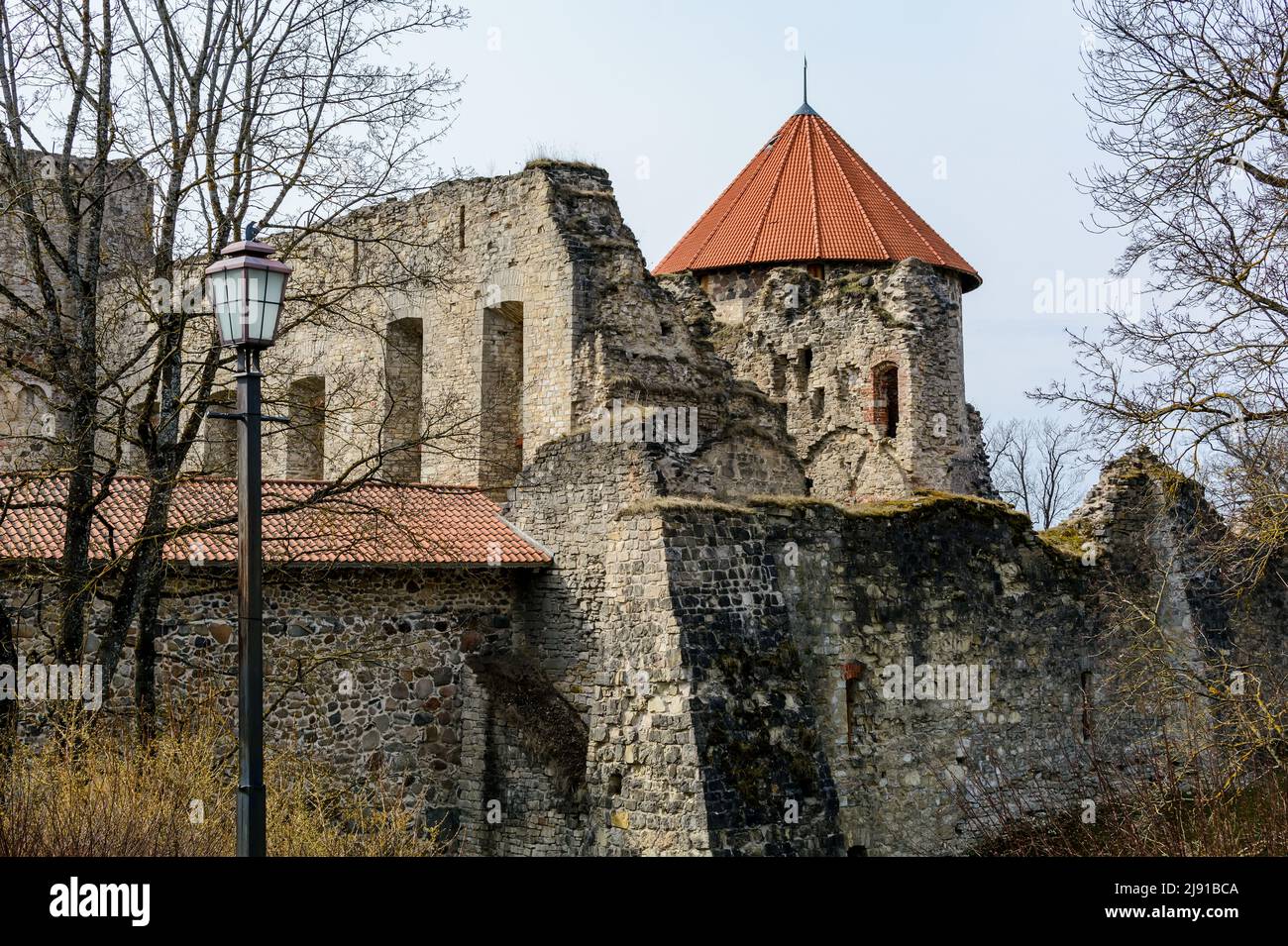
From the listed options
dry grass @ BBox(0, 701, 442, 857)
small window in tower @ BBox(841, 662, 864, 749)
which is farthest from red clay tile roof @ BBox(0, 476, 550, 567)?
small window in tower @ BBox(841, 662, 864, 749)

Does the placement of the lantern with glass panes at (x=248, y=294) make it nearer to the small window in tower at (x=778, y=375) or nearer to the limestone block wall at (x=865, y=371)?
the limestone block wall at (x=865, y=371)

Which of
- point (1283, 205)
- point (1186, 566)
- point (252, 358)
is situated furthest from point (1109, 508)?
point (252, 358)

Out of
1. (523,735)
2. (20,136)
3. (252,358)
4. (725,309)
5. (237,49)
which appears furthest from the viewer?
(725,309)

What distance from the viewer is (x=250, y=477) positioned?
27.9ft

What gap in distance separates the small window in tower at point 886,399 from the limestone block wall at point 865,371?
0.10 feet

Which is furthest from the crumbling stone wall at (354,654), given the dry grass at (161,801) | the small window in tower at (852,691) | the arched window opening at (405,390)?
the arched window opening at (405,390)

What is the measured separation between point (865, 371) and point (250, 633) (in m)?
18.8

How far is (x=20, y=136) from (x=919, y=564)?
10274mm

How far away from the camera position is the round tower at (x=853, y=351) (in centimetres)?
2556

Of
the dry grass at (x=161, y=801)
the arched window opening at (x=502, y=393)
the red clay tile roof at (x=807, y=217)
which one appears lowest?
the dry grass at (x=161, y=801)

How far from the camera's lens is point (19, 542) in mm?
14055

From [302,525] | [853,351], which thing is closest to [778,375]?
[853,351]

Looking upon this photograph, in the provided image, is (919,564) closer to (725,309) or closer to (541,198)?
(541,198)

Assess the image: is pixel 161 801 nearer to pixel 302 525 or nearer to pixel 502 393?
pixel 302 525
